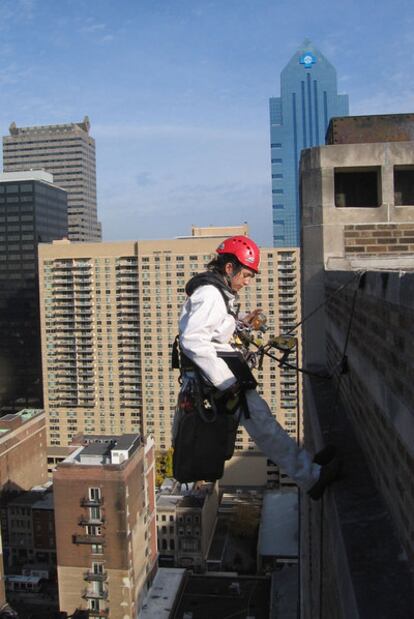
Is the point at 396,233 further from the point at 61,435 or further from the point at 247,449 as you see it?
the point at 61,435

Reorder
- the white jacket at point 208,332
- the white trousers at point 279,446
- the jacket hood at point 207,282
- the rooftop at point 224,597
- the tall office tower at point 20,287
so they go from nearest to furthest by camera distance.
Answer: the white jacket at point 208,332 → the white trousers at point 279,446 → the jacket hood at point 207,282 → the rooftop at point 224,597 → the tall office tower at point 20,287

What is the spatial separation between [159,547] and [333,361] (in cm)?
3810

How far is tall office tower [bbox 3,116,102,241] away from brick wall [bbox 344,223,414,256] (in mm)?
129533

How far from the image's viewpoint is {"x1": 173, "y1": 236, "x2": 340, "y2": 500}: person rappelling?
4.31 m

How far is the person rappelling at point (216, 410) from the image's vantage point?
4309 mm

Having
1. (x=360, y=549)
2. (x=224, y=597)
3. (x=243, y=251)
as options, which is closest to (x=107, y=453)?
(x=224, y=597)

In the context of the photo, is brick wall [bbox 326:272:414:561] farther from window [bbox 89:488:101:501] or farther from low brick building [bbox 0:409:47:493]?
low brick building [bbox 0:409:47:493]

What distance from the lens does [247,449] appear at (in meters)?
54.2

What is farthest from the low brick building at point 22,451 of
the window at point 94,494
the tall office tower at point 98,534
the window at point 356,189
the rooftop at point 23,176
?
the window at point 356,189

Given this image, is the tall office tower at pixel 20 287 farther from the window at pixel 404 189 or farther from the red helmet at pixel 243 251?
the red helmet at pixel 243 251

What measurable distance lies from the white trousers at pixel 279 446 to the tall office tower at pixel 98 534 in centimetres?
2672

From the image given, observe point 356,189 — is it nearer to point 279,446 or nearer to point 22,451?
point 279,446

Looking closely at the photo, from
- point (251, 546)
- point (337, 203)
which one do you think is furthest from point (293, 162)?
point (337, 203)

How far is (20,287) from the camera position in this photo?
7981 cm
